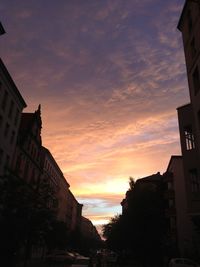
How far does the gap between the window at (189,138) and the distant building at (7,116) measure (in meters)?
20.7

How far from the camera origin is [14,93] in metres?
43.4

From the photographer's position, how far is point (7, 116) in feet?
135

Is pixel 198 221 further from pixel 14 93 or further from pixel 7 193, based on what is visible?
pixel 14 93

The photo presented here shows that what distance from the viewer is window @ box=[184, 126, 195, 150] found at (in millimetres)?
26406

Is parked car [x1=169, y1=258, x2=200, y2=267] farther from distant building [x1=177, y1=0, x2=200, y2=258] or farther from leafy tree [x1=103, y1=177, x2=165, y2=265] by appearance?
distant building [x1=177, y1=0, x2=200, y2=258]

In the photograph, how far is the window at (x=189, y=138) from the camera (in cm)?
2641

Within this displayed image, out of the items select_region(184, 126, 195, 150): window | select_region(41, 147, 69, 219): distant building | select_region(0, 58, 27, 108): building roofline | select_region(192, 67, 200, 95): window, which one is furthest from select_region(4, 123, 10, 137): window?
select_region(192, 67, 200, 95): window

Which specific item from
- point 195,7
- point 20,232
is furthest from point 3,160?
point 195,7

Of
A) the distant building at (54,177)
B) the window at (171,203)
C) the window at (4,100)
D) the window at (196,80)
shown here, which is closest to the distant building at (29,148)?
the distant building at (54,177)

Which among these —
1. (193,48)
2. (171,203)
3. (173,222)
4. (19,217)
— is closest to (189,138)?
(193,48)

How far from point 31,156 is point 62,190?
4676 centimetres

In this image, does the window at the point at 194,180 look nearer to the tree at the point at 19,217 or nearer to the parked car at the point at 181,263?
the parked car at the point at 181,263

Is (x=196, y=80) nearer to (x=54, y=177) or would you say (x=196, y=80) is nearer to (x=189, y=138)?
(x=189, y=138)

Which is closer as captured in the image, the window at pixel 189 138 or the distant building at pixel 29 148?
the window at pixel 189 138
